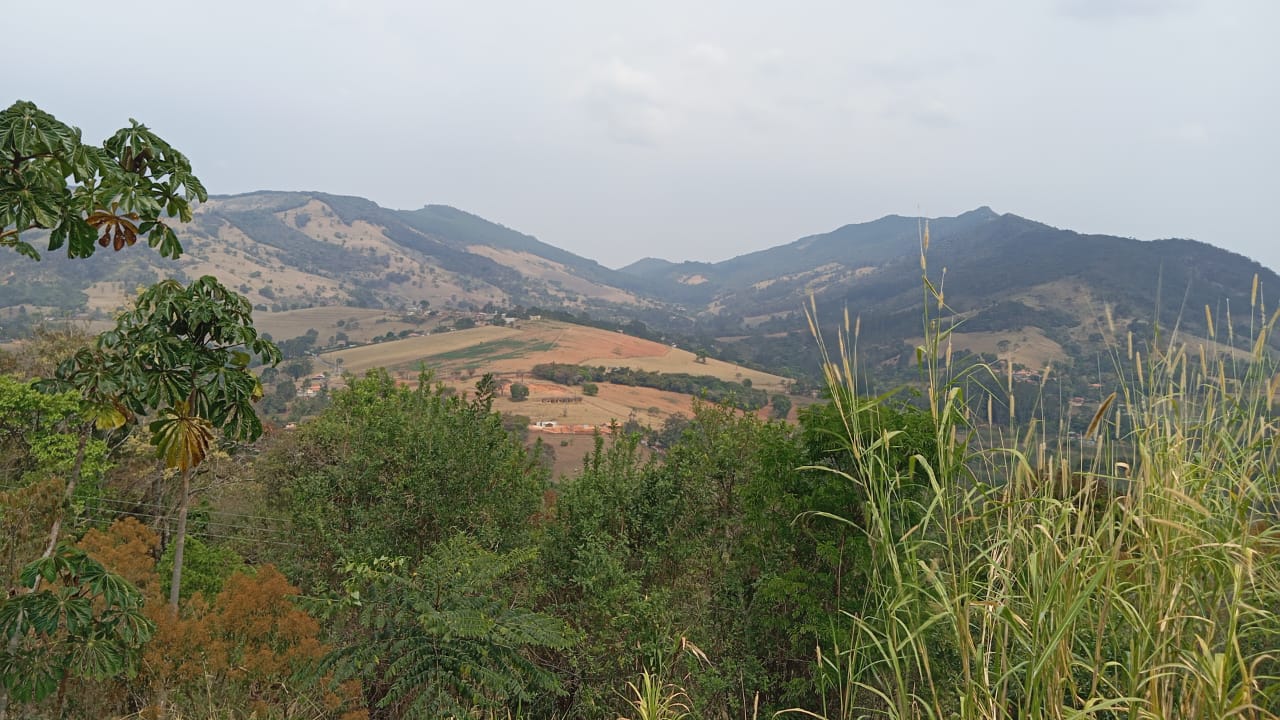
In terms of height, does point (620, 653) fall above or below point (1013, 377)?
below

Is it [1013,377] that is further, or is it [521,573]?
[521,573]

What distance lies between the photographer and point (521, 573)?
11602 millimetres

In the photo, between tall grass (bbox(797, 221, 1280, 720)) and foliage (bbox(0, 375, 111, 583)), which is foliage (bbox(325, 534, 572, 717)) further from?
foliage (bbox(0, 375, 111, 583))

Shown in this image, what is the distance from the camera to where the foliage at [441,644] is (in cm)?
583

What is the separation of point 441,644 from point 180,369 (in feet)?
13.4

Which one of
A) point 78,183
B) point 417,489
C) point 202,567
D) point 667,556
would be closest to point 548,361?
point 202,567

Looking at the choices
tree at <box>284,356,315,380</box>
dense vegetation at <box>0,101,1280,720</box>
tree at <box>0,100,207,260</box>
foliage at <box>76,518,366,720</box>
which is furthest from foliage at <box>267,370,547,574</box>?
tree at <box>284,356,315,380</box>

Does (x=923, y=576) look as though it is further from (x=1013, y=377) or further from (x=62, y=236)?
(x=62, y=236)

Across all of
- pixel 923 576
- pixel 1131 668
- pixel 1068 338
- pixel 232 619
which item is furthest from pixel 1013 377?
pixel 1068 338

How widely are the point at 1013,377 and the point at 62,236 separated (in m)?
3.82

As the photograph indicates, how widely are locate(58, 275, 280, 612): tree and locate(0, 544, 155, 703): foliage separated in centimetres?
56

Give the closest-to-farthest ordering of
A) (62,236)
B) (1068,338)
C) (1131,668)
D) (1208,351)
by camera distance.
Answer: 1. (1131,668)
2. (62,236)
3. (1208,351)
4. (1068,338)

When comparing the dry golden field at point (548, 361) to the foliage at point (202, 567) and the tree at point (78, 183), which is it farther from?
the tree at point (78, 183)

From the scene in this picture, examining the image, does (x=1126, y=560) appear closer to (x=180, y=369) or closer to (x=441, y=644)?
(x=180, y=369)
